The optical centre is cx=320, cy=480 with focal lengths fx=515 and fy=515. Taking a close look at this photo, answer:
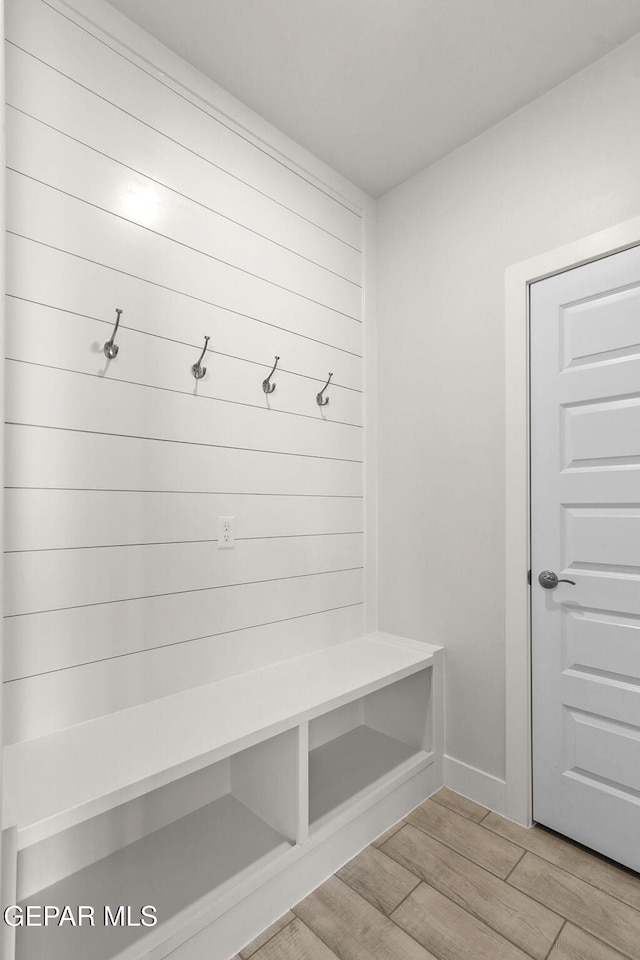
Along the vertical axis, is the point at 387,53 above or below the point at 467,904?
above

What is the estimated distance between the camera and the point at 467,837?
1777mm

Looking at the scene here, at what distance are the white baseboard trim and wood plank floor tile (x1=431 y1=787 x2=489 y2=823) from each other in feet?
0.06

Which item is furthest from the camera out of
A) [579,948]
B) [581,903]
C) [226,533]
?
[226,533]

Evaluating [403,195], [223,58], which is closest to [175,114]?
[223,58]

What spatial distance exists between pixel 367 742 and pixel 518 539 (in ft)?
3.58

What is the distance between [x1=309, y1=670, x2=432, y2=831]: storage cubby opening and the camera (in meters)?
1.84

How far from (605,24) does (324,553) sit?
2.02m

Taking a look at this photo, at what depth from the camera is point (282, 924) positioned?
1431mm

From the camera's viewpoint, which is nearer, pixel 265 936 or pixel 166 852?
pixel 265 936

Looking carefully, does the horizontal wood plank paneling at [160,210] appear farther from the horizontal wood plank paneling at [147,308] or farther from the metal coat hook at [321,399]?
the metal coat hook at [321,399]

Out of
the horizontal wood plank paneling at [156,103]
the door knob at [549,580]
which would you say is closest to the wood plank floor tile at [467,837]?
the door knob at [549,580]

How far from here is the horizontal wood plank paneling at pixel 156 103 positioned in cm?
143

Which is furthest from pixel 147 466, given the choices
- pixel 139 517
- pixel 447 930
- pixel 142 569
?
pixel 447 930

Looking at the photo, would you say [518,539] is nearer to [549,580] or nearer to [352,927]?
[549,580]
